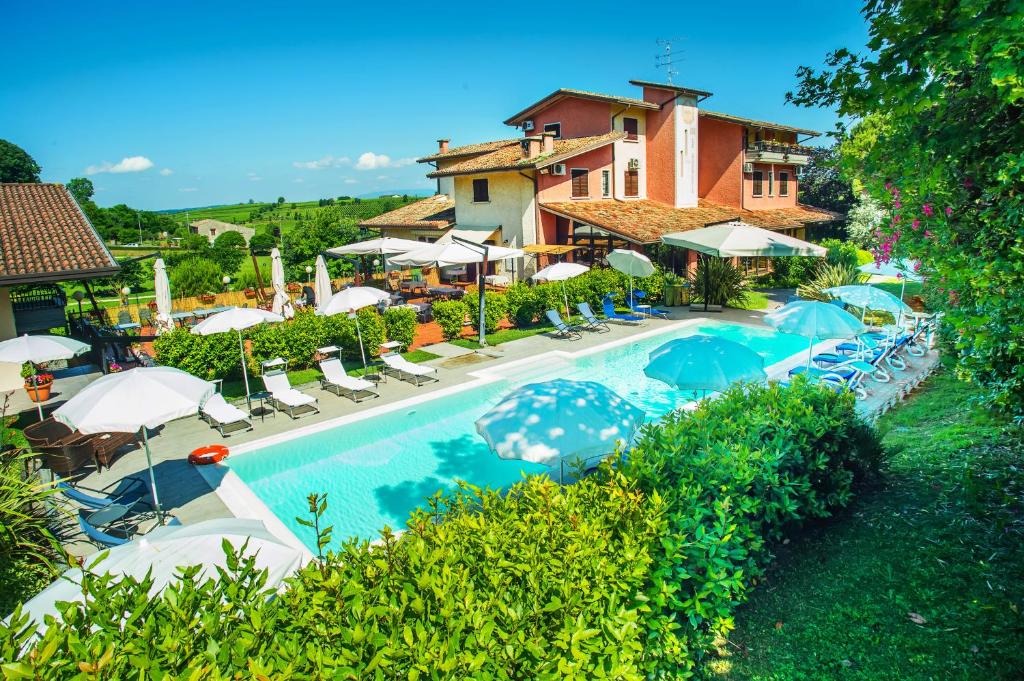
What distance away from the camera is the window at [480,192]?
3095 cm

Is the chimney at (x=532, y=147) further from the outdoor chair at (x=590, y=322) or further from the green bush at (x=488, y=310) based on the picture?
the green bush at (x=488, y=310)

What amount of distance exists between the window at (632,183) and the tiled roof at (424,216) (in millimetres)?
10341

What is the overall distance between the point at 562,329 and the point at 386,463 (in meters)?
10.1

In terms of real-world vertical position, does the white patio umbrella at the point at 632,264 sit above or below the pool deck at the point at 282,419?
above

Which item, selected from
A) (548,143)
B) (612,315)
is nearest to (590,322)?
(612,315)

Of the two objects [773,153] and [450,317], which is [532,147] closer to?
[450,317]

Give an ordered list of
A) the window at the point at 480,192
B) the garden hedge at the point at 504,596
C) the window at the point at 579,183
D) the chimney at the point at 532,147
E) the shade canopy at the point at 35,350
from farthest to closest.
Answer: the window at the point at 480,192 < the window at the point at 579,183 < the chimney at the point at 532,147 < the shade canopy at the point at 35,350 < the garden hedge at the point at 504,596

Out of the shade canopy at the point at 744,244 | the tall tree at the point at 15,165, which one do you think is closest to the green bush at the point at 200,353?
the shade canopy at the point at 744,244

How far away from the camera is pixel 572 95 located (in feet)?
108

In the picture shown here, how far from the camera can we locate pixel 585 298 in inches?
908

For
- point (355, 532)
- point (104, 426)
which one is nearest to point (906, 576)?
point (355, 532)

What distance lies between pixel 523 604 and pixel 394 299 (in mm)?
A: 23777

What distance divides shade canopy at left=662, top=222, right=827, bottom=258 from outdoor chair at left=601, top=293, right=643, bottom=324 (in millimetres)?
3689

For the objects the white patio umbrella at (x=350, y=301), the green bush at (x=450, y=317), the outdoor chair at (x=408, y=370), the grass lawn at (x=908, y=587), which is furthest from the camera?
the green bush at (x=450, y=317)
